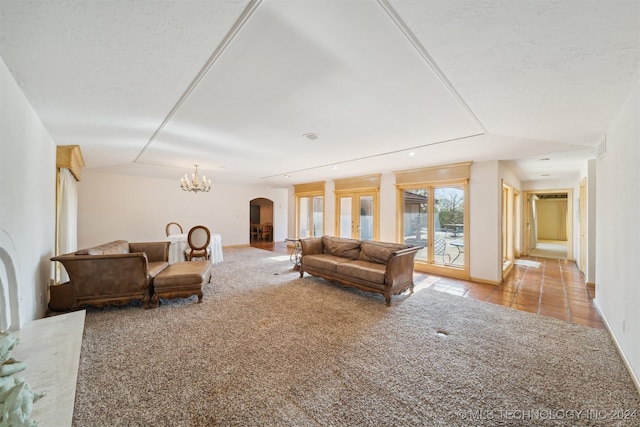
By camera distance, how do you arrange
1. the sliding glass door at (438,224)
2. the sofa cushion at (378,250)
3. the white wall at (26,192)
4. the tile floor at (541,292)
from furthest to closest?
the sliding glass door at (438,224) < the sofa cushion at (378,250) < the tile floor at (541,292) < the white wall at (26,192)

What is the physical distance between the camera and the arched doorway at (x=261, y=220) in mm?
11094

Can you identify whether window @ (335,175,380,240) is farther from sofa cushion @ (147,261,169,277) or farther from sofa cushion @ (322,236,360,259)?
sofa cushion @ (147,261,169,277)

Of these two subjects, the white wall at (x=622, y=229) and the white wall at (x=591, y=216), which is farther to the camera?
the white wall at (x=591, y=216)

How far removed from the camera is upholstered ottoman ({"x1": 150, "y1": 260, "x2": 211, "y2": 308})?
3258 mm

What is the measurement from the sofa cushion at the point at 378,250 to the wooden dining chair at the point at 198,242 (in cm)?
324

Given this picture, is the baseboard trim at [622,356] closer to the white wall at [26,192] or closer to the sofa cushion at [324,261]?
the sofa cushion at [324,261]

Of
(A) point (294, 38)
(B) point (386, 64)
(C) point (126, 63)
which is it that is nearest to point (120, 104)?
(C) point (126, 63)

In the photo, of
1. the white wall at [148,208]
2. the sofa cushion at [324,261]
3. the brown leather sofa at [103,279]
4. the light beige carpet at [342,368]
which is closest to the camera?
the light beige carpet at [342,368]

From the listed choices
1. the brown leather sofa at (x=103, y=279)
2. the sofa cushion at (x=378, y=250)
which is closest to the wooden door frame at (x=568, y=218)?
the sofa cushion at (x=378, y=250)

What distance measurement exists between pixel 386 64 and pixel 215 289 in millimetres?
4035

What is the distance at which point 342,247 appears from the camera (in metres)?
4.78

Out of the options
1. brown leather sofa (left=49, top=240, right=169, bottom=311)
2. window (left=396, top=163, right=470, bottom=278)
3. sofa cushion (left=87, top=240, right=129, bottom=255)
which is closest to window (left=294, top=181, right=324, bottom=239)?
window (left=396, top=163, right=470, bottom=278)

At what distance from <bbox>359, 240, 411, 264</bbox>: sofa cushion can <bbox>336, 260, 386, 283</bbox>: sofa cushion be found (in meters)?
→ 0.14

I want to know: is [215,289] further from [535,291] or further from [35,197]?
[535,291]
